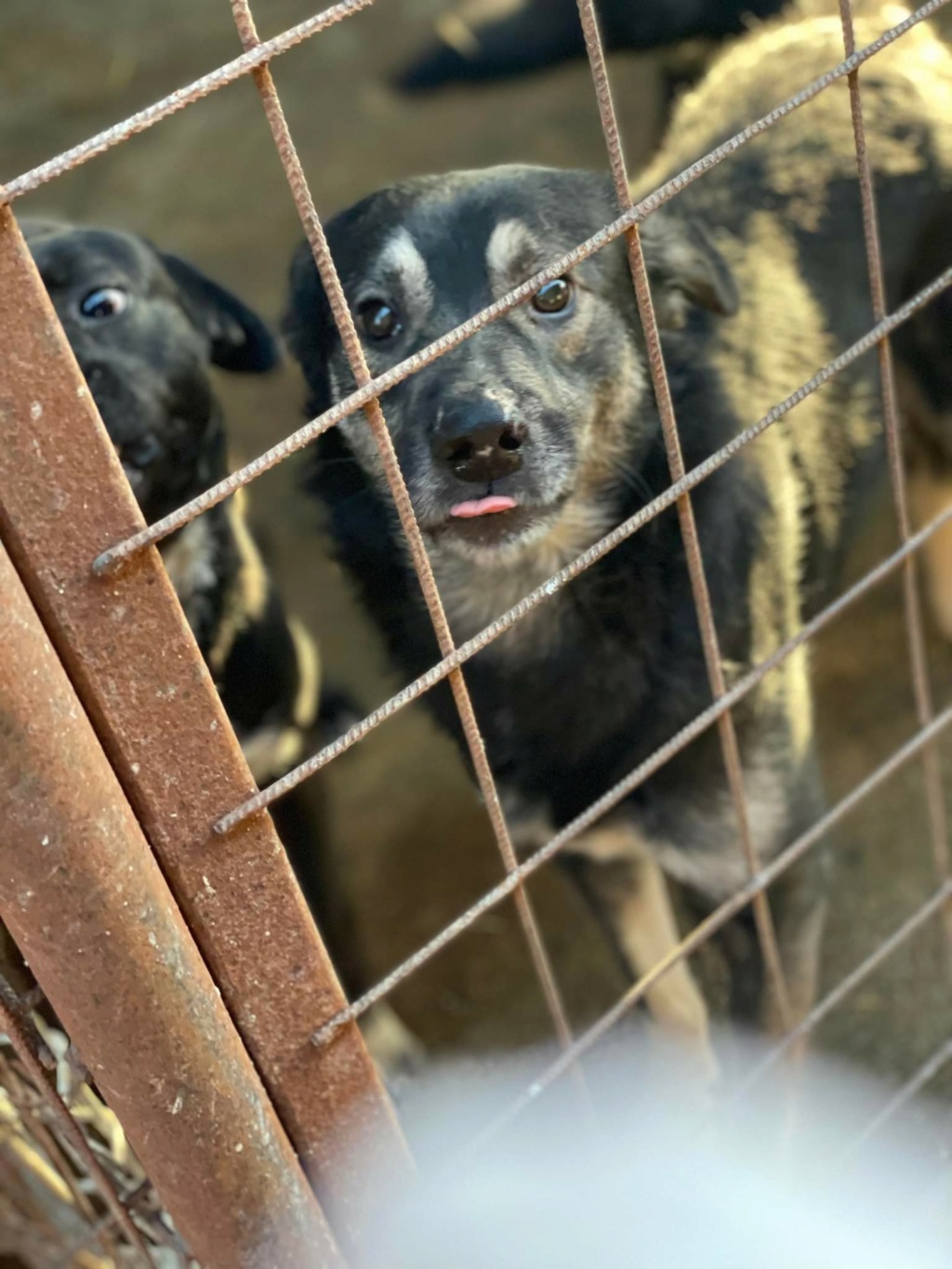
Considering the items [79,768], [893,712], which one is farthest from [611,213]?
[893,712]

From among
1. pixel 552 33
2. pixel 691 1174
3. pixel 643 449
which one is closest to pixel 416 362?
pixel 643 449

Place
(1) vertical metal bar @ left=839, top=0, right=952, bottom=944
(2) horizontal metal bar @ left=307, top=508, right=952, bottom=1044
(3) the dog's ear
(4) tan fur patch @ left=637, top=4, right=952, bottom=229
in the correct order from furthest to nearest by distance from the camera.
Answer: (4) tan fur patch @ left=637, top=4, right=952, bottom=229 → (3) the dog's ear → (1) vertical metal bar @ left=839, top=0, right=952, bottom=944 → (2) horizontal metal bar @ left=307, top=508, right=952, bottom=1044

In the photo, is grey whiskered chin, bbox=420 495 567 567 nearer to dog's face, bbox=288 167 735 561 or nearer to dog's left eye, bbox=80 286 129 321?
dog's face, bbox=288 167 735 561

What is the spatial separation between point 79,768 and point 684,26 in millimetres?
2464

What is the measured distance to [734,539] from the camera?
1729mm

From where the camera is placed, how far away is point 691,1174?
1.80 metres

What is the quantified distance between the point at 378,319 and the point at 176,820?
70cm

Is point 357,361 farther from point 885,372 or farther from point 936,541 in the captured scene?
point 936,541

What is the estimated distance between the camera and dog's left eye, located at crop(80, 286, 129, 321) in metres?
1.71

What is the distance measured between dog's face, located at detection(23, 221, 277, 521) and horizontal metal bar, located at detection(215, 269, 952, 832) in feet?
2.34

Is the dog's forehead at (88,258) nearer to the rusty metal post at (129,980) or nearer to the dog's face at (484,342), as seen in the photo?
the dog's face at (484,342)

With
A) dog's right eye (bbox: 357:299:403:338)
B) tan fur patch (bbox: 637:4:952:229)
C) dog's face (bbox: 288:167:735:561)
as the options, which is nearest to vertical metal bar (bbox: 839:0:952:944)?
dog's face (bbox: 288:167:735:561)

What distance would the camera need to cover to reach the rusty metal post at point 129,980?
89cm

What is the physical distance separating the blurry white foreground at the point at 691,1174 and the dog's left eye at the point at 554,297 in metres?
0.88
